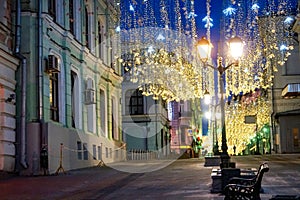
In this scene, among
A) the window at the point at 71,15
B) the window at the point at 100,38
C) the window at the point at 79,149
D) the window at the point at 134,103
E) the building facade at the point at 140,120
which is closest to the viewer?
the window at the point at 79,149

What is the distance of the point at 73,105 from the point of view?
1094 inches

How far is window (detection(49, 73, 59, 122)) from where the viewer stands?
23567 mm

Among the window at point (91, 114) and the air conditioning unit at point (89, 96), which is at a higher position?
the air conditioning unit at point (89, 96)

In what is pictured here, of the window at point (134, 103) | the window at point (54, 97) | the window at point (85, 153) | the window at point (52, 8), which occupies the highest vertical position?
the window at point (52, 8)

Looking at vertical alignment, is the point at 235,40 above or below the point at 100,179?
above

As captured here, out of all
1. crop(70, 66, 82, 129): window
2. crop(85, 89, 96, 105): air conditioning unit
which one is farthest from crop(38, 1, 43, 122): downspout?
crop(85, 89, 96, 105): air conditioning unit

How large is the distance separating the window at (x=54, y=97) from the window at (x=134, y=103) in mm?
29115

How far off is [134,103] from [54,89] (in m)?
30.0

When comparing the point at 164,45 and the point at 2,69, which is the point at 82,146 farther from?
→ the point at 164,45

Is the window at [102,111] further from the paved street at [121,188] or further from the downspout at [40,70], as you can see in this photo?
the paved street at [121,188]

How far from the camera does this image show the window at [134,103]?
5356 cm

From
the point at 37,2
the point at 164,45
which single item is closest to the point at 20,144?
the point at 37,2

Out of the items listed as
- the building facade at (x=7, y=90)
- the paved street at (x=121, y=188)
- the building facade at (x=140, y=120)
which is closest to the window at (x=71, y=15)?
the building facade at (x=7, y=90)

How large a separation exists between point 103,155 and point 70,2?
9.02 metres
